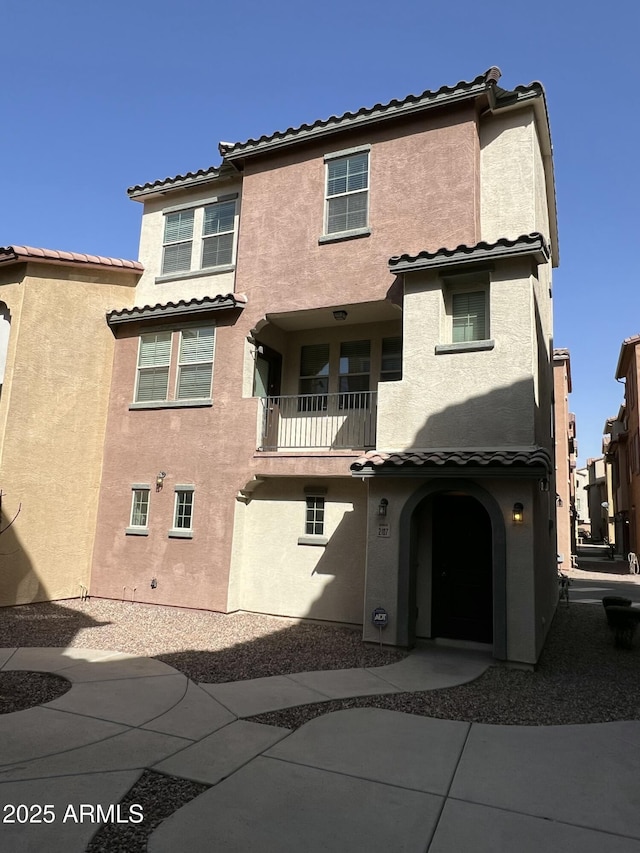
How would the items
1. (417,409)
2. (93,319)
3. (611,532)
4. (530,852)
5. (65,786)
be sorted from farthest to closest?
(611,532)
(93,319)
(417,409)
(65,786)
(530,852)

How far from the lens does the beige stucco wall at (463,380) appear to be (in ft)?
30.7

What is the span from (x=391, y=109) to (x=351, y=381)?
19.2 feet

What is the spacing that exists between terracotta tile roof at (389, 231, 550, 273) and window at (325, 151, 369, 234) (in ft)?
7.17


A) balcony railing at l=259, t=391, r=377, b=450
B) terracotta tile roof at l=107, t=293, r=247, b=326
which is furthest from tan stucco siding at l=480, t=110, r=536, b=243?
terracotta tile roof at l=107, t=293, r=247, b=326

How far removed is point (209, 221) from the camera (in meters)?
14.2

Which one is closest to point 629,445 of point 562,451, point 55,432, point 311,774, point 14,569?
point 562,451

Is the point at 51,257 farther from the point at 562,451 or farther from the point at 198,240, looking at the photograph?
the point at 562,451

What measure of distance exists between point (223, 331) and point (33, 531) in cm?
622

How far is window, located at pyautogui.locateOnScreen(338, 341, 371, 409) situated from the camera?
41.9ft

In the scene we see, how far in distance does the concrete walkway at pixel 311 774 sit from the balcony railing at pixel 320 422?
19.5 feet

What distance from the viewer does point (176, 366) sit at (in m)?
13.5

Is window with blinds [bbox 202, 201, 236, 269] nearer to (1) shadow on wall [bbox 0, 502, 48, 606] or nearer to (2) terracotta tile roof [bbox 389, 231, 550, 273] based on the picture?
(2) terracotta tile roof [bbox 389, 231, 550, 273]

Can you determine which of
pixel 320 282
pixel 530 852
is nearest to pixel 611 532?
pixel 320 282

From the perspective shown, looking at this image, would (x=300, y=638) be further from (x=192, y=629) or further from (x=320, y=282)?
(x=320, y=282)
